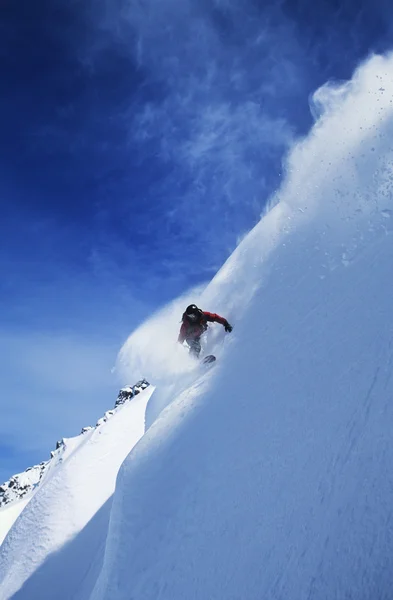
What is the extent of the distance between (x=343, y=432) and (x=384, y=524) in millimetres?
1290

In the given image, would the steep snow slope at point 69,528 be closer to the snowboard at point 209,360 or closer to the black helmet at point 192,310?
the snowboard at point 209,360

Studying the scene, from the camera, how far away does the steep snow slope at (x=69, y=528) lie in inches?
486

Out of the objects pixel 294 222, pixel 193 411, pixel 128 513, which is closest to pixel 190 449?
pixel 193 411

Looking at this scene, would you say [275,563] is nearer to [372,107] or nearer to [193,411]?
[193,411]

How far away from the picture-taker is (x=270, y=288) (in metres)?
10.2

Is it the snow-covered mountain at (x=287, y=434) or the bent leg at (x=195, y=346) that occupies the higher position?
the bent leg at (x=195, y=346)

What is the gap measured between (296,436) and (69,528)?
37.7ft

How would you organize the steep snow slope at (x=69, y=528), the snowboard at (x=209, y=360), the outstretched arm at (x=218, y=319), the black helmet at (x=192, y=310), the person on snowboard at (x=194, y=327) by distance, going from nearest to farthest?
the snowboard at (x=209, y=360) → the outstretched arm at (x=218, y=319) → the steep snow slope at (x=69, y=528) → the person on snowboard at (x=194, y=327) → the black helmet at (x=192, y=310)

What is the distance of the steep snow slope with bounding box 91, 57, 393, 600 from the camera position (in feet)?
16.2

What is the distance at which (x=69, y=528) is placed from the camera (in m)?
14.0

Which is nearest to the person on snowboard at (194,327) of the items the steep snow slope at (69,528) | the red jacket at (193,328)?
the red jacket at (193,328)

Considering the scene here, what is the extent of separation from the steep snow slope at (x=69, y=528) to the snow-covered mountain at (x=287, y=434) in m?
0.09

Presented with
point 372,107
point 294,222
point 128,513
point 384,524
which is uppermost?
point 372,107

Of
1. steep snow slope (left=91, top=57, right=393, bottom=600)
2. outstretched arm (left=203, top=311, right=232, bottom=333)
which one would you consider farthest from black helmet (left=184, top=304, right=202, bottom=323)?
steep snow slope (left=91, top=57, right=393, bottom=600)
